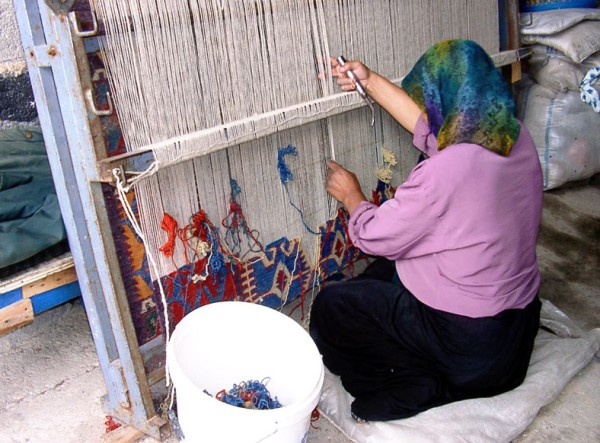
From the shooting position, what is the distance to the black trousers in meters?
2.15

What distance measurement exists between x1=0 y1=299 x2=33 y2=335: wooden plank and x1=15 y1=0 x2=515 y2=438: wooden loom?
25cm

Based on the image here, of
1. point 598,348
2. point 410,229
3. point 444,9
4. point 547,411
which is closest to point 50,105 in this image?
point 410,229

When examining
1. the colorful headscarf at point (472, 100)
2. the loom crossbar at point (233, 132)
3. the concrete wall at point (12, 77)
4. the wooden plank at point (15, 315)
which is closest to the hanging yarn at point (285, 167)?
the loom crossbar at point (233, 132)

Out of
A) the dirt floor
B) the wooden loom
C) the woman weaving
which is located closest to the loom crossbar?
the wooden loom

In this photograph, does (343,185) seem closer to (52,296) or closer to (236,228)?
(236,228)

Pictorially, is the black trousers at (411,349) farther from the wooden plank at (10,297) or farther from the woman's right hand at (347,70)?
the wooden plank at (10,297)

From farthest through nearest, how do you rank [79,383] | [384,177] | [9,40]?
[9,40]
[384,177]
[79,383]

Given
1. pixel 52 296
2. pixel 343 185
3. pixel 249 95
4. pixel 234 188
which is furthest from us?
pixel 343 185

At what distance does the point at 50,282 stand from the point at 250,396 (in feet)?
2.69

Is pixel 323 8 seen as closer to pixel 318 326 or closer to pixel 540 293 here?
pixel 318 326

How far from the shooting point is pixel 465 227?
1942mm

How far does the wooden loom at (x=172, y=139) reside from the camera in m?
1.67

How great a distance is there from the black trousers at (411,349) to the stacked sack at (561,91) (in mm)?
2025

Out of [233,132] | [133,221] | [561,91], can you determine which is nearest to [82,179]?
[133,221]
